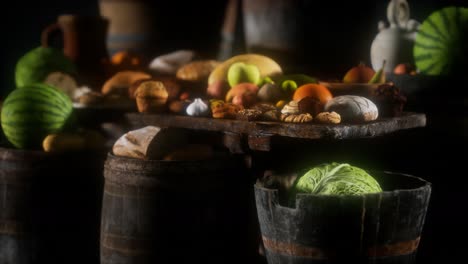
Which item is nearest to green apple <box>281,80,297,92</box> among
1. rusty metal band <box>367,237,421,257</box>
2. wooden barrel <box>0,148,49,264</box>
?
rusty metal band <box>367,237,421,257</box>

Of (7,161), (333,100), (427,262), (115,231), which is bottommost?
(427,262)

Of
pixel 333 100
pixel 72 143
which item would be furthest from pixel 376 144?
pixel 72 143

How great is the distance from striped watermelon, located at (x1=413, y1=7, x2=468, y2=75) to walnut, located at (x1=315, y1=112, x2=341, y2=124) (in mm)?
1042

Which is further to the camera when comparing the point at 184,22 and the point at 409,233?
the point at 184,22

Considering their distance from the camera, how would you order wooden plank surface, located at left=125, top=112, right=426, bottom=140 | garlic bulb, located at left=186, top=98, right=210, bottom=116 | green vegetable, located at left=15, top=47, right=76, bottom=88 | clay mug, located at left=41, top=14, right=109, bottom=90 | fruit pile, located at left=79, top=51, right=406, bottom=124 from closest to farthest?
wooden plank surface, located at left=125, top=112, right=426, bottom=140, fruit pile, located at left=79, top=51, right=406, bottom=124, garlic bulb, located at left=186, top=98, right=210, bottom=116, green vegetable, located at left=15, top=47, right=76, bottom=88, clay mug, located at left=41, top=14, right=109, bottom=90

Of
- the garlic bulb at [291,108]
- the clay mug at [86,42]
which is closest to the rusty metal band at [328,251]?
the garlic bulb at [291,108]

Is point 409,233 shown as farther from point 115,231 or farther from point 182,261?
point 115,231

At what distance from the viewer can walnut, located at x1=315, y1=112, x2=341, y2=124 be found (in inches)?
140

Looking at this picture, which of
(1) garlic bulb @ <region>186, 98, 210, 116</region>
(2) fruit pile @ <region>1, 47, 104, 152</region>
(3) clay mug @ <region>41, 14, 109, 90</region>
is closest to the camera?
(1) garlic bulb @ <region>186, 98, 210, 116</region>

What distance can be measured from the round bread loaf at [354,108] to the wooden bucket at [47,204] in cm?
127

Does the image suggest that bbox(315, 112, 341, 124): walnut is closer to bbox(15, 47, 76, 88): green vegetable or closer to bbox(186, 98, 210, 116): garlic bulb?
bbox(186, 98, 210, 116): garlic bulb

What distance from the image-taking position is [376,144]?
160 inches

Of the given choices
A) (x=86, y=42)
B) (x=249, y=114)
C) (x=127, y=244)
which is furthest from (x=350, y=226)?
(x=86, y=42)

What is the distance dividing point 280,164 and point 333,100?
0.39 metres
